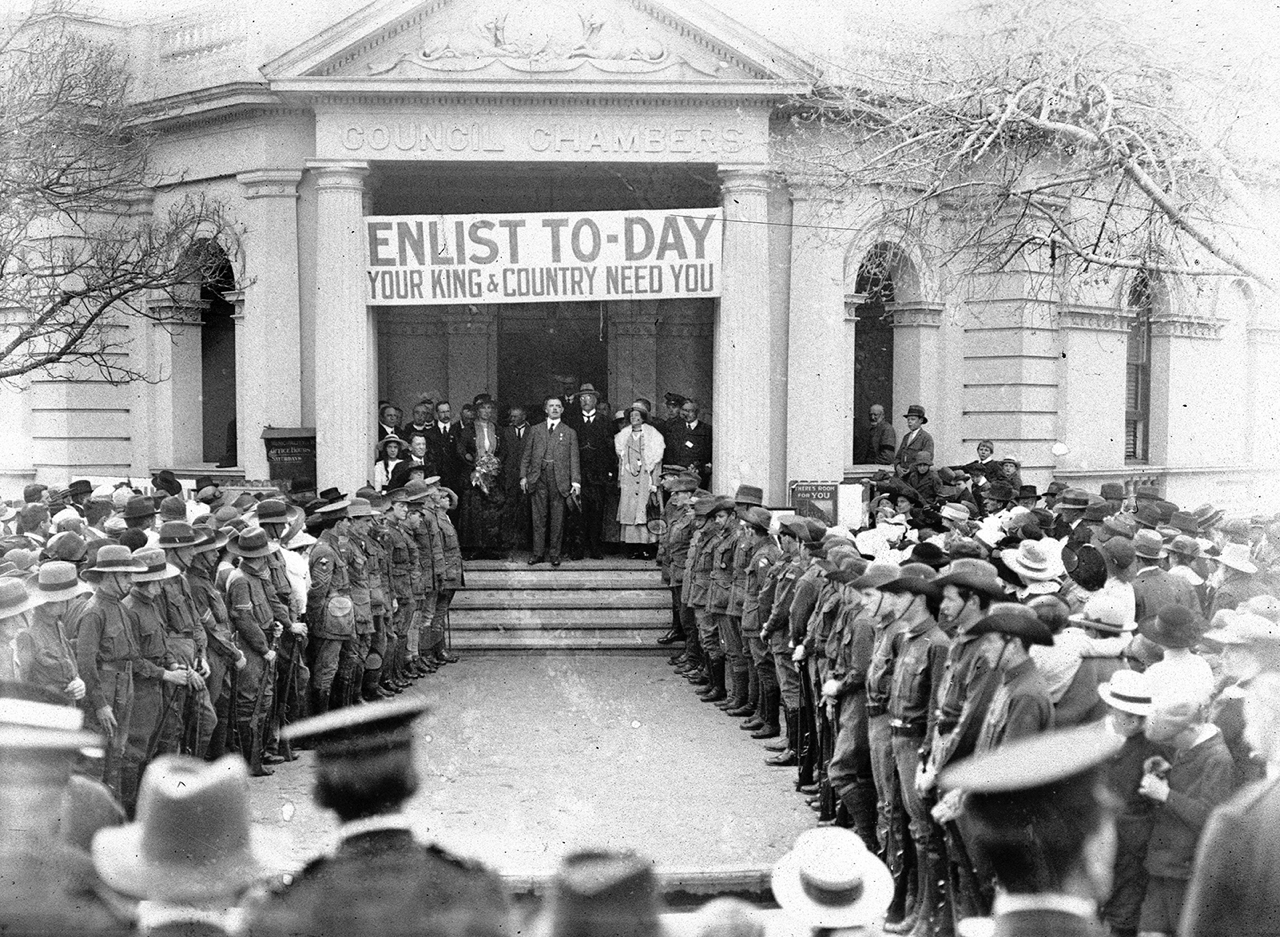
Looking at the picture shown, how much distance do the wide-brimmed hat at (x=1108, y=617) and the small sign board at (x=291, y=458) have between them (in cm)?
1217

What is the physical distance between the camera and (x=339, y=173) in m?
16.2

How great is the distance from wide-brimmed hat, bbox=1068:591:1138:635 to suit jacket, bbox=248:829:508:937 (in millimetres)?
4083

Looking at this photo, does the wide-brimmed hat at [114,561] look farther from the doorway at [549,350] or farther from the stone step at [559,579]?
the doorway at [549,350]

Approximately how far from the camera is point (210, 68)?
17.5m

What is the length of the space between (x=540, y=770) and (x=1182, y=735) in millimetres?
5868

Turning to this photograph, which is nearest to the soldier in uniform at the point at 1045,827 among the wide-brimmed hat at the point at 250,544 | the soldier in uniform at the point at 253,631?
the soldier in uniform at the point at 253,631

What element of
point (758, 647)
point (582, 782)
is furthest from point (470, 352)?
point (582, 782)

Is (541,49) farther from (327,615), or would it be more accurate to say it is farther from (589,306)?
(327,615)

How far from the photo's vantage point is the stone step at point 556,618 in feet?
50.5

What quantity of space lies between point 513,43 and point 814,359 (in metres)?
5.75

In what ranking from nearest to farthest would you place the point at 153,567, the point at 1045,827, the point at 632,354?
the point at 1045,827 < the point at 153,567 < the point at 632,354

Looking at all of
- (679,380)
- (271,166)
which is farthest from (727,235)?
(271,166)

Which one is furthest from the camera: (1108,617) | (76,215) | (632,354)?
(632,354)

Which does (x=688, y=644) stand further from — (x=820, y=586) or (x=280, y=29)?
(x=280, y=29)
